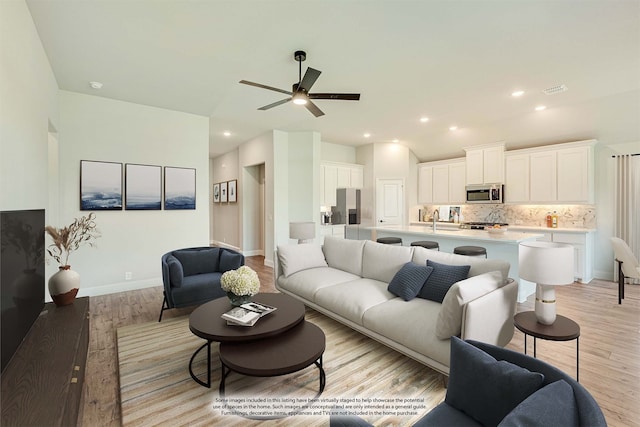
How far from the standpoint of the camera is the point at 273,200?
6215 millimetres

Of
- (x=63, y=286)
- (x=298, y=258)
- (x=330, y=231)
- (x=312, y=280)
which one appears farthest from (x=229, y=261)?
(x=330, y=231)

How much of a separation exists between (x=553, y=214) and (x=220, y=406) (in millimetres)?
6596

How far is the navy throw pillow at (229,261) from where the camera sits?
3.80 m

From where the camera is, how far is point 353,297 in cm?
288

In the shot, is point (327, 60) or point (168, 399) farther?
point (327, 60)

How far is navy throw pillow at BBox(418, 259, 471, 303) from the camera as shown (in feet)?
8.66

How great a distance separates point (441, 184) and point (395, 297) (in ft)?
17.1

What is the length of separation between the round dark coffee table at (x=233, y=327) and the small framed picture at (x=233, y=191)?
5.51 m

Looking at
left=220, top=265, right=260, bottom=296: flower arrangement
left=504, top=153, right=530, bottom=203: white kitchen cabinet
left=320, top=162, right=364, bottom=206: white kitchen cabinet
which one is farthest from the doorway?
left=504, top=153, right=530, bottom=203: white kitchen cabinet

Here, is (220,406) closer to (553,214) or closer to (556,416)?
(556,416)

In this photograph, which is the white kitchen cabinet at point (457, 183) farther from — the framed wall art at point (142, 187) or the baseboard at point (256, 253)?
the framed wall art at point (142, 187)

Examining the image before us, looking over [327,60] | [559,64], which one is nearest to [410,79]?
[327,60]

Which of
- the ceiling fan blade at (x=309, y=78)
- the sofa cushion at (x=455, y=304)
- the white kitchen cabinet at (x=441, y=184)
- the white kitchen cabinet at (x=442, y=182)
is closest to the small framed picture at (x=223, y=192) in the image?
the white kitchen cabinet at (x=442, y=182)

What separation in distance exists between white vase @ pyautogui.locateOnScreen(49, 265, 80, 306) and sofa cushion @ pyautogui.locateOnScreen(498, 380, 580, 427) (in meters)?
3.11
